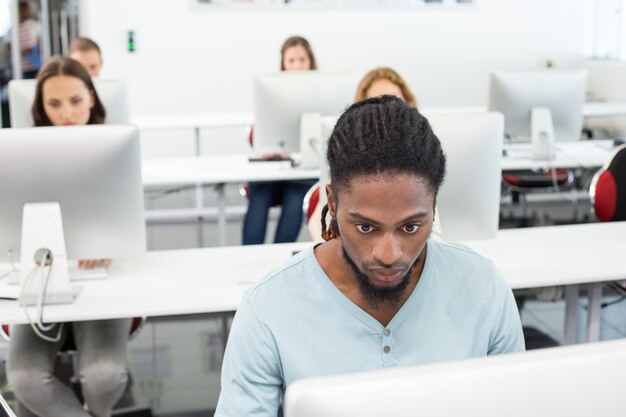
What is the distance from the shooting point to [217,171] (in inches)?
142

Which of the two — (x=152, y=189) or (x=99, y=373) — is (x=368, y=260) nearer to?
→ (x=99, y=373)

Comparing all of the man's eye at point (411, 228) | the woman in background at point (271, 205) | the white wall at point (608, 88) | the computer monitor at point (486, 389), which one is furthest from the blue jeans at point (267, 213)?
the white wall at point (608, 88)

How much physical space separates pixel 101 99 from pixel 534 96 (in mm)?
1839

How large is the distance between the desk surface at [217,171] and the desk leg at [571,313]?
129cm

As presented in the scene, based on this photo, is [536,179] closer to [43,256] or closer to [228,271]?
[228,271]

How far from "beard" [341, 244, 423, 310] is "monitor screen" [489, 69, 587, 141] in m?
2.50

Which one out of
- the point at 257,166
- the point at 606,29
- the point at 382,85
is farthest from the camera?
the point at 606,29

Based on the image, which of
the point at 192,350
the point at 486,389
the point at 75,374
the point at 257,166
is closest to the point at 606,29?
the point at 257,166

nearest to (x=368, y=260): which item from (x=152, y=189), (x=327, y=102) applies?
(x=327, y=102)

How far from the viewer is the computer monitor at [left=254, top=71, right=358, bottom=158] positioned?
3.42 meters

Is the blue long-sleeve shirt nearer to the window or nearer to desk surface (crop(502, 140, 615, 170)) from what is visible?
desk surface (crop(502, 140, 615, 170))

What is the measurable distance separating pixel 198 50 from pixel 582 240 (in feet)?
14.7

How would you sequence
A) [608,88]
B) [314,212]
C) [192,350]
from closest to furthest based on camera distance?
[314,212]
[192,350]
[608,88]

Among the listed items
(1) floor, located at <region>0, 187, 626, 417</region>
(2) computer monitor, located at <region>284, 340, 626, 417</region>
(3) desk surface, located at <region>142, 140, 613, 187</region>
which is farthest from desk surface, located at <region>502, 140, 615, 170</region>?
(2) computer monitor, located at <region>284, 340, 626, 417</region>
